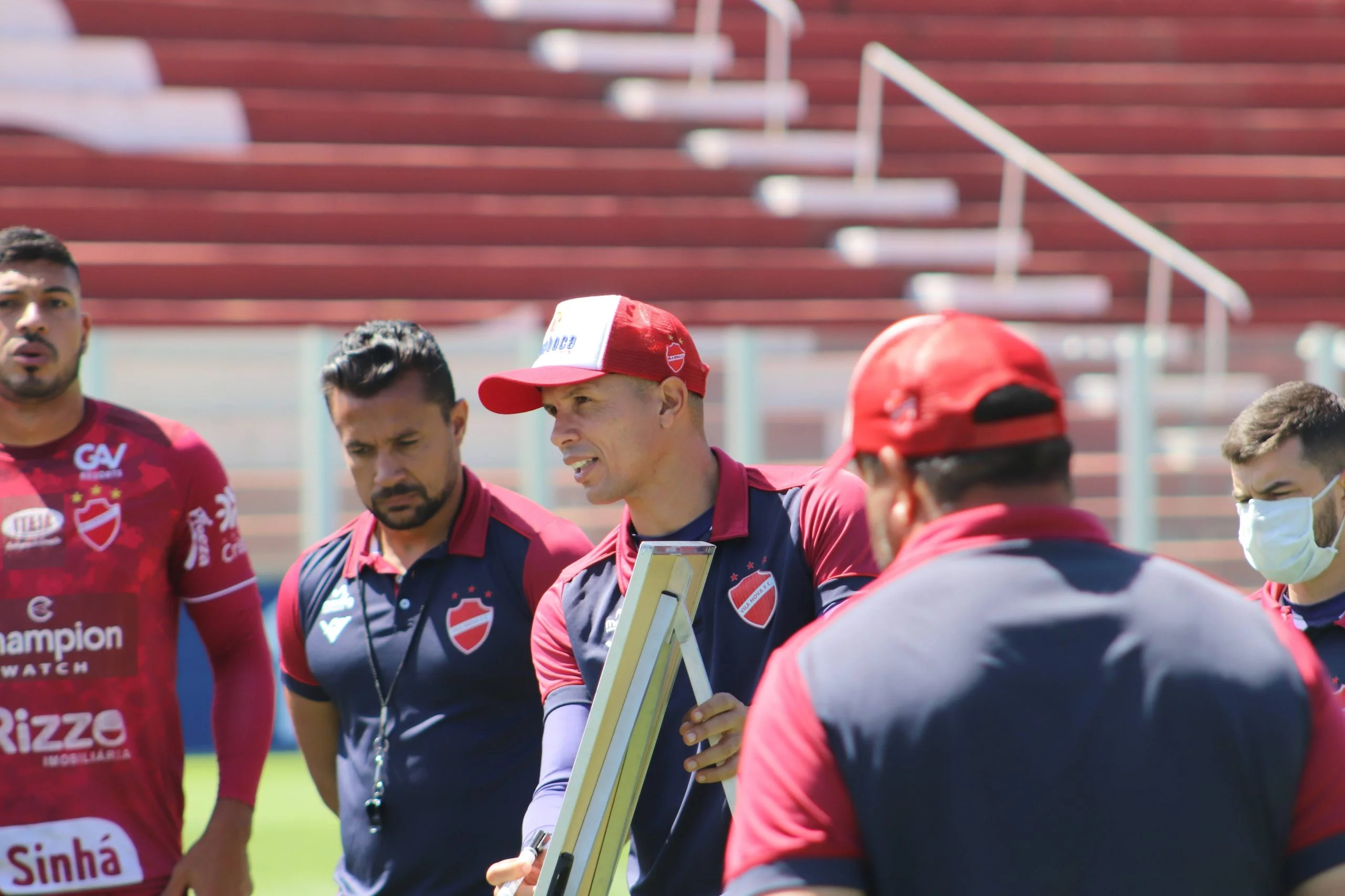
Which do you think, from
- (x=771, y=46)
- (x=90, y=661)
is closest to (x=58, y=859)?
(x=90, y=661)

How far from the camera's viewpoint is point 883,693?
5.24 ft

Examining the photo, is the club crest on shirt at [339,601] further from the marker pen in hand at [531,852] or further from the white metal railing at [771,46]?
the white metal railing at [771,46]

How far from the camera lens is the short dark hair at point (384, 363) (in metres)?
3.32

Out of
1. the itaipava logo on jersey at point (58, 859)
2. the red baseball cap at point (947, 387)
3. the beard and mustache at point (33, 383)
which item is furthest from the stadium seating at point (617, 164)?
the red baseball cap at point (947, 387)

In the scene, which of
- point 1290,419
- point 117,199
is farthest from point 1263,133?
A: point 1290,419

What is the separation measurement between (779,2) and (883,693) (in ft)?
47.4

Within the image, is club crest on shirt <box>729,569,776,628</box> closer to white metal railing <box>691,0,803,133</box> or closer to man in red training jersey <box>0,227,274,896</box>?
man in red training jersey <box>0,227,274,896</box>

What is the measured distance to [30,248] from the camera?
3.38 metres

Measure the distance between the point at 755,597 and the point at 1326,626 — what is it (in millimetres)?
1267

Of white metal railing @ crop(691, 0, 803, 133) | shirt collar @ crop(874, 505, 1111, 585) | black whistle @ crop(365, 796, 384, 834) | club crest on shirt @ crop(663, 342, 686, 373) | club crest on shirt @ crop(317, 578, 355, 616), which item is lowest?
black whistle @ crop(365, 796, 384, 834)

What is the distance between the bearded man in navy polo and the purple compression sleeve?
1.66 feet

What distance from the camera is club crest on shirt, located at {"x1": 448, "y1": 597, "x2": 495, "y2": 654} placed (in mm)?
3236

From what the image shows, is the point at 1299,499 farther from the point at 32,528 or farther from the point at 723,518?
the point at 32,528

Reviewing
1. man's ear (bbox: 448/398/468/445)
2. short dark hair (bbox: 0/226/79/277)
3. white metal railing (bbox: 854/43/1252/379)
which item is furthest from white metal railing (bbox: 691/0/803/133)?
short dark hair (bbox: 0/226/79/277)
